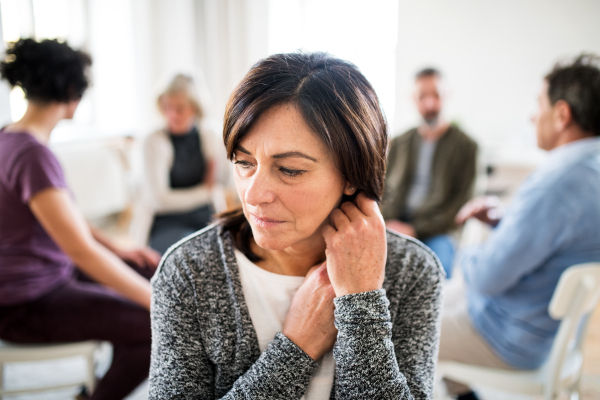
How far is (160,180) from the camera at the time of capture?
2.48 metres

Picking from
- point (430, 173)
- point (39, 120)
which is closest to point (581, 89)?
point (430, 173)

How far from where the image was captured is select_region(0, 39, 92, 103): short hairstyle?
155cm

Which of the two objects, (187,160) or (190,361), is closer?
(190,361)

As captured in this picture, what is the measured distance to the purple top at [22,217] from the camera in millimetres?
1341

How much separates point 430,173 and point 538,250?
133 centimetres

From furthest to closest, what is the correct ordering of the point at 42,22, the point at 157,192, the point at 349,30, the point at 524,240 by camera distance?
1. the point at 349,30
2. the point at 42,22
3. the point at 157,192
4. the point at 524,240

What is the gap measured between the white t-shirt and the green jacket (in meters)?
1.54

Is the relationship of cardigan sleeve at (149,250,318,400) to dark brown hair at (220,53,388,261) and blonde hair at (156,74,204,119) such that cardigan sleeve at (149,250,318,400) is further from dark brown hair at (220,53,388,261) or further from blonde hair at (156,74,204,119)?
blonde hair at (156,74,204,119)

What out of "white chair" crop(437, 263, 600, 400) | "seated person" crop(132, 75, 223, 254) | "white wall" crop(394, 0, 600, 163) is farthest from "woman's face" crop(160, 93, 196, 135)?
"white wall" crop(394, 0, 600, 163)

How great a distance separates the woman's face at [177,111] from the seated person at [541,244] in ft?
5.87

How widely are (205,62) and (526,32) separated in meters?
3.42

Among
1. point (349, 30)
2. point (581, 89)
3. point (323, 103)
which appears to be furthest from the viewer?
point (349, 30)

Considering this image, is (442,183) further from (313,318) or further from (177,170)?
(313,318)

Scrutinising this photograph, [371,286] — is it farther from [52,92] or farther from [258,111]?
[52,92]
